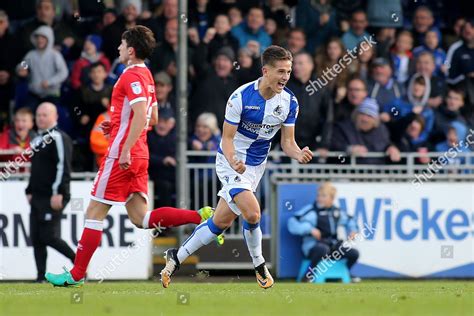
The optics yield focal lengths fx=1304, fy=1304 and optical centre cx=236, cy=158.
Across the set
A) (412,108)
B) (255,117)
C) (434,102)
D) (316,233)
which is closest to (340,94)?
(412,108)

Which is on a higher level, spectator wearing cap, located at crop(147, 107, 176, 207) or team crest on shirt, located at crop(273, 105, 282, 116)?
team crest on shirt, located at crop(273, 105, 282, 116)

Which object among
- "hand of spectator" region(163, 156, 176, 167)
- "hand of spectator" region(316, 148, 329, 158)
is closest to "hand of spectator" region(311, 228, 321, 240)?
"hand of spectator" region(316, 148, 329, 158)

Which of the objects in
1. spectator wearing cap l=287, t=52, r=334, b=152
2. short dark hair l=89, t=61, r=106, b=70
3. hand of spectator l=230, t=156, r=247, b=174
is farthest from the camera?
spectator wearing cap l=287, t=52, r=334, b=152

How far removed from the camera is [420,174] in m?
17.7

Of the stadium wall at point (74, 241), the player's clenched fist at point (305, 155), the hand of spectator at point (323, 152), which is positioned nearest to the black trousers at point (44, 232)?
the stadium wall at point (74, 241)

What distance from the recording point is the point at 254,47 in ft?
62.1

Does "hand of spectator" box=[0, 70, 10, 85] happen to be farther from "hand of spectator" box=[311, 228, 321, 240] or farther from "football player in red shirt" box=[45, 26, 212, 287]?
"football player in red shirt" box=[45, 26, 212, 287]

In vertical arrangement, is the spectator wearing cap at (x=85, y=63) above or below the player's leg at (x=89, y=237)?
above

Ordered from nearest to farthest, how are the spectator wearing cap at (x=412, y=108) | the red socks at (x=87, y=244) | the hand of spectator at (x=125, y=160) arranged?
the hand of spectator at (x=125, y=160) → the red socks at (x=87, y=244) → the spectator wearing cap at (x=412, y=108)

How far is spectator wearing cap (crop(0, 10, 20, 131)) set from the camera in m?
18.8

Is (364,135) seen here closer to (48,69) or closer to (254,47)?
(254,47)

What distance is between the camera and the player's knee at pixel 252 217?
38.6 ft

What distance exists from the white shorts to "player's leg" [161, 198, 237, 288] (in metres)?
0.08
